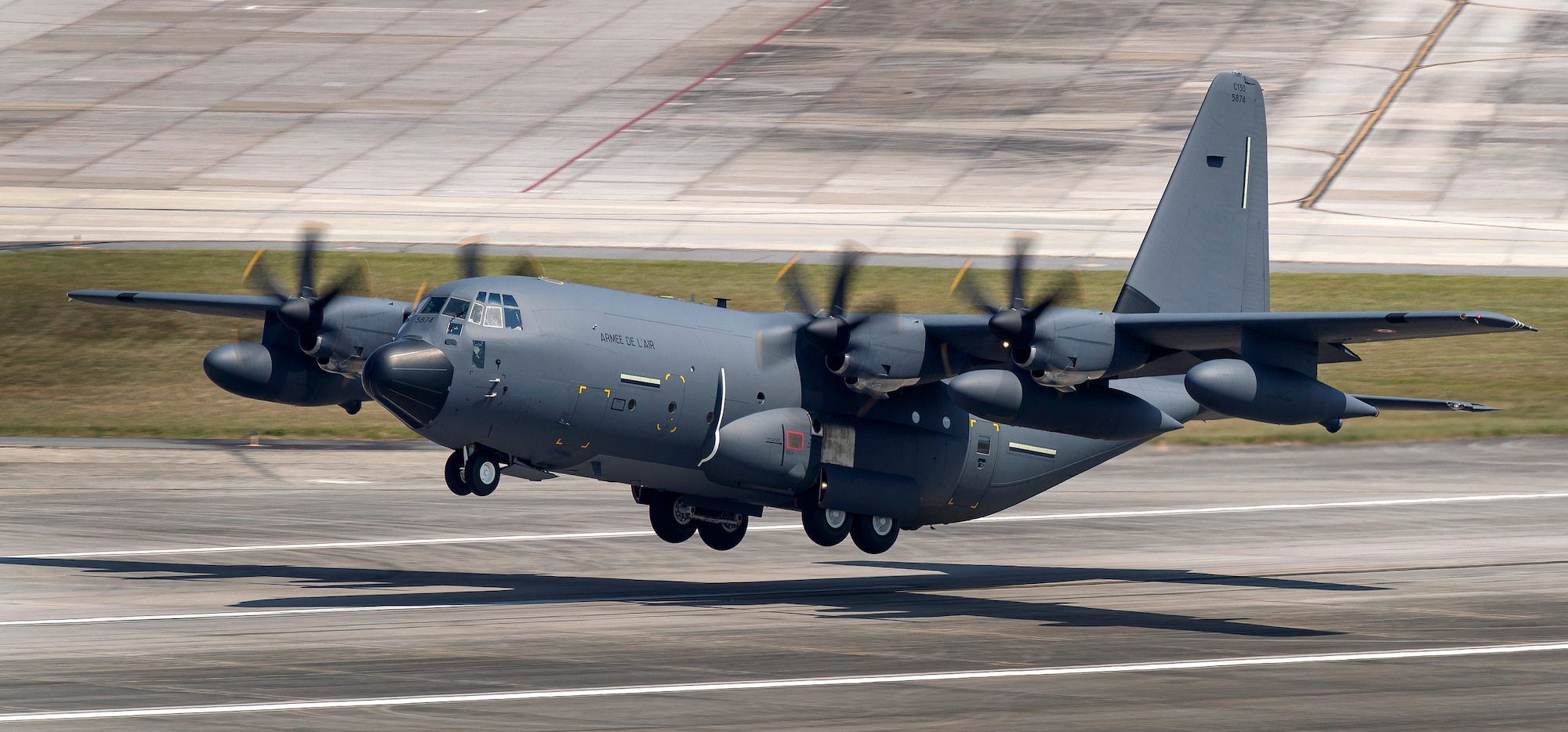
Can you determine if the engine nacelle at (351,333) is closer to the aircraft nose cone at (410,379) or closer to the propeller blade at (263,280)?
the propeller blade at (263,280)

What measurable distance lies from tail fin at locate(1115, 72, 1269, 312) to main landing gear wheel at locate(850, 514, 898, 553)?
6.97 m

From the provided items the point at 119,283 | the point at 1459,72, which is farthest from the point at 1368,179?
the point at 119,283

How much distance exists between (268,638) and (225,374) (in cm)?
887

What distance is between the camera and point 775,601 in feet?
95.6

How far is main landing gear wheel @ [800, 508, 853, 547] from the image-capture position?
30.6 m

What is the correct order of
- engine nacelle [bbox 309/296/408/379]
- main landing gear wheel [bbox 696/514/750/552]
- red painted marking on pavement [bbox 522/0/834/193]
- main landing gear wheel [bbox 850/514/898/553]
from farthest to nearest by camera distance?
red painted marking on pavement [bbox 522/0/834/193] → main landing gear wheel [bbox 696/514/750/552] → main landing gear wheel [bbox 850/514/898/553] → engine nacelle [bbox 309/296/408/379]

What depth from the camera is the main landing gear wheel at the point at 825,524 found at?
30594 mm

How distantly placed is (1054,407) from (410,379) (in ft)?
35.1

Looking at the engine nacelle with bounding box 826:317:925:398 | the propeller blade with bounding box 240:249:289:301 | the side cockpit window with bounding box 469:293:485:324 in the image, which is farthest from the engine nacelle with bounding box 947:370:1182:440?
the propeller blade with bounding box 240:249:289:301

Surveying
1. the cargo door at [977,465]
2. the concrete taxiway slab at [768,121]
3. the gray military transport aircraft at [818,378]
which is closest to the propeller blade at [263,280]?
the gray military transport aircraft at [818,378]

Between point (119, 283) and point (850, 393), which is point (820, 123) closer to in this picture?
point (119, 283)

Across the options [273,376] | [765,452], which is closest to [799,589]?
[765,452]

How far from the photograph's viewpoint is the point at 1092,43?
83375 millimetres

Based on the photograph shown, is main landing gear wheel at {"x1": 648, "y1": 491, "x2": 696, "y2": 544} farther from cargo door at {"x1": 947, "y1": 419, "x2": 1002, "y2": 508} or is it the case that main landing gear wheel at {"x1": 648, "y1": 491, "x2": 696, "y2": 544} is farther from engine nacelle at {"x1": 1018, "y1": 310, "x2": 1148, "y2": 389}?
engine nacelle at {"x1": 1018, "y1": 310, "x2": 1148, "y2": 389}
